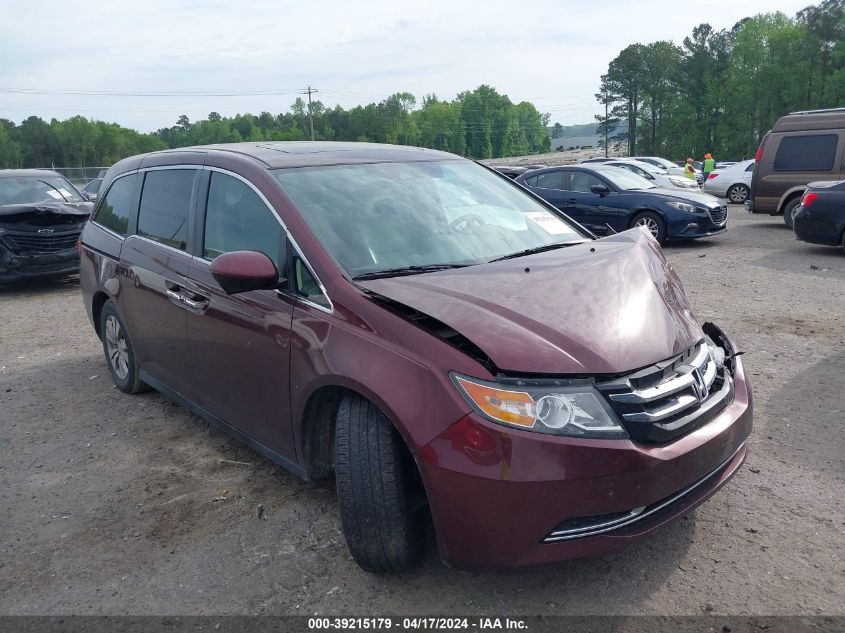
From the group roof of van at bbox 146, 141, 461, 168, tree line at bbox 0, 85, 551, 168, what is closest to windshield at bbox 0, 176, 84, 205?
roof of van at bbox 146, 141, 461, 168

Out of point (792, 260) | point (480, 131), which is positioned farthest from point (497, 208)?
point (480, 131)

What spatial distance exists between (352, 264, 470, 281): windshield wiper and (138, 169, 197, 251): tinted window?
1.46m

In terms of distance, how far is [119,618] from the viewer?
8.89 ft

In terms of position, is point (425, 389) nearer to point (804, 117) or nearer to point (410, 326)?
point (410, 326)

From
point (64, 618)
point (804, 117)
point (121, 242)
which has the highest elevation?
point (804, 117)

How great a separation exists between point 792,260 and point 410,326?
970cm

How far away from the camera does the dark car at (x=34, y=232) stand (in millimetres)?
9672

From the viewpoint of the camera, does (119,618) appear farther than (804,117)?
No

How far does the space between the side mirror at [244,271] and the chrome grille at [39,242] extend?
323 inches

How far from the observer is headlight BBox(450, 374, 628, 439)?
237 centimetres

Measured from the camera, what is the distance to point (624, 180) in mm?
13039

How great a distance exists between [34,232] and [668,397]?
9810mm

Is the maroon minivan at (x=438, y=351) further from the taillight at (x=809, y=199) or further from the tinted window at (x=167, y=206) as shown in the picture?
the taillight at (x=809, y=199)

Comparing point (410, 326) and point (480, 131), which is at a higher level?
point (480, 131)
